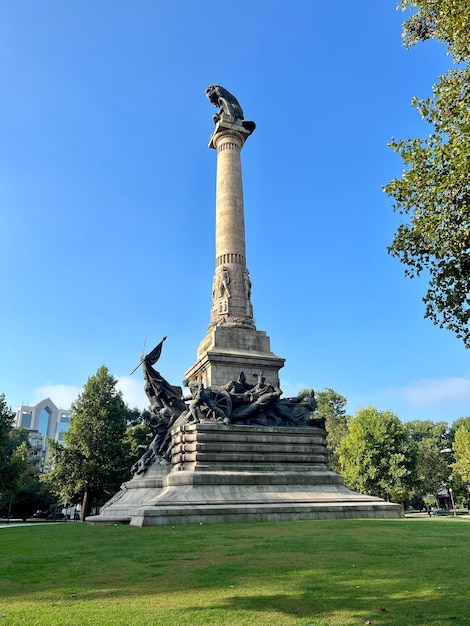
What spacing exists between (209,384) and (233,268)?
24.4ft

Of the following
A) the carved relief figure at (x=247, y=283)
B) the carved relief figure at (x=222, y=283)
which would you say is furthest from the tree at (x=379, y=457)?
the carved relief figure at (x=222, y=283)

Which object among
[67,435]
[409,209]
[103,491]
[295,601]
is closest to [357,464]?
[103,491]

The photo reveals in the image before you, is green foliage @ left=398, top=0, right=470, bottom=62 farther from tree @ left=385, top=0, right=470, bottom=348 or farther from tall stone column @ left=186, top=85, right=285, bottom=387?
tall stone column @ left=186, top=85, right=285, bottom=387

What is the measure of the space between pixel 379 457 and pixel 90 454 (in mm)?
26139

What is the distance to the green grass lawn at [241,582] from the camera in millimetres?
5281

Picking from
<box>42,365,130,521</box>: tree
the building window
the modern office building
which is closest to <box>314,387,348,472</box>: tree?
<box>42,365,130,521</box>: tree

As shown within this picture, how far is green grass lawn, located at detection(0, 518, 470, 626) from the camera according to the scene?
5281mm

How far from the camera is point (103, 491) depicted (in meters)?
43.6

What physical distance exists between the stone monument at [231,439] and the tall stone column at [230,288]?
6 cm

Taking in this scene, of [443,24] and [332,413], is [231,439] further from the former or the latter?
[332,413]

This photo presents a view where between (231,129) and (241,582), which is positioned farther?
(231,129)

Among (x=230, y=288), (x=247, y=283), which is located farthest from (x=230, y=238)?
(x=230, y=288)

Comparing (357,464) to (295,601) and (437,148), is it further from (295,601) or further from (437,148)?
(295,601)

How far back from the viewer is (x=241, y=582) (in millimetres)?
6871
